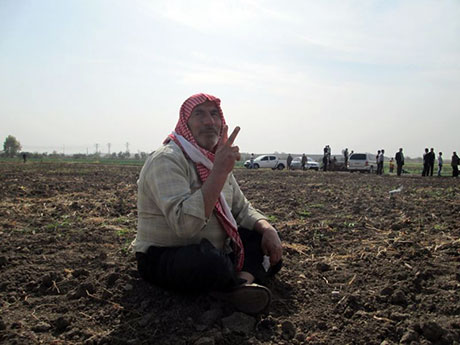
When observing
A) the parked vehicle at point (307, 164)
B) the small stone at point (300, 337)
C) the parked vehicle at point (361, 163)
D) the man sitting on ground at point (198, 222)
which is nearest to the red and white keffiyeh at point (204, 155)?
the man sitting on ground at point (198, 222)

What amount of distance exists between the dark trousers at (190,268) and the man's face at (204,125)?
671 mm

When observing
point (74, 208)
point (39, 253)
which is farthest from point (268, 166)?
point (39, 253)

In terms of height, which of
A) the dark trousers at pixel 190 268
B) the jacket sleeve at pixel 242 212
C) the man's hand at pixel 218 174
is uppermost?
the man's hand at pixel 218 174

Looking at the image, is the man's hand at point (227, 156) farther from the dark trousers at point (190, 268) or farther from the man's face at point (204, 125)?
the dark trousers at point (190, 268)

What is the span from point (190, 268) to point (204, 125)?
94 centimetres

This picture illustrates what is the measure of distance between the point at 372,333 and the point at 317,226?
2781 mm

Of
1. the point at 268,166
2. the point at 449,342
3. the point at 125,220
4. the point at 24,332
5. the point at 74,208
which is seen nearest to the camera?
the point at 449,342

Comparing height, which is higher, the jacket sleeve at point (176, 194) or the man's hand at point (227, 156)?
the man's hand at point (227, 156)

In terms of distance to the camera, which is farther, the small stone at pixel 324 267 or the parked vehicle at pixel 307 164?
the parked vehicle at pixel 307 164

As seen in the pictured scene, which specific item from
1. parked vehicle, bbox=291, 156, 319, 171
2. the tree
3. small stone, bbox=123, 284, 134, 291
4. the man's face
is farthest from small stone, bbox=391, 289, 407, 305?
the tree

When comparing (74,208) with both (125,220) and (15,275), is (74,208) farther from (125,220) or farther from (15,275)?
(15,275)

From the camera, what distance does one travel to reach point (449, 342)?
72.9 inches

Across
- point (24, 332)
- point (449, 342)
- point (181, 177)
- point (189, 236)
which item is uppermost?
point (181, 177)

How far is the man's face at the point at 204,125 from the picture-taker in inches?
101
